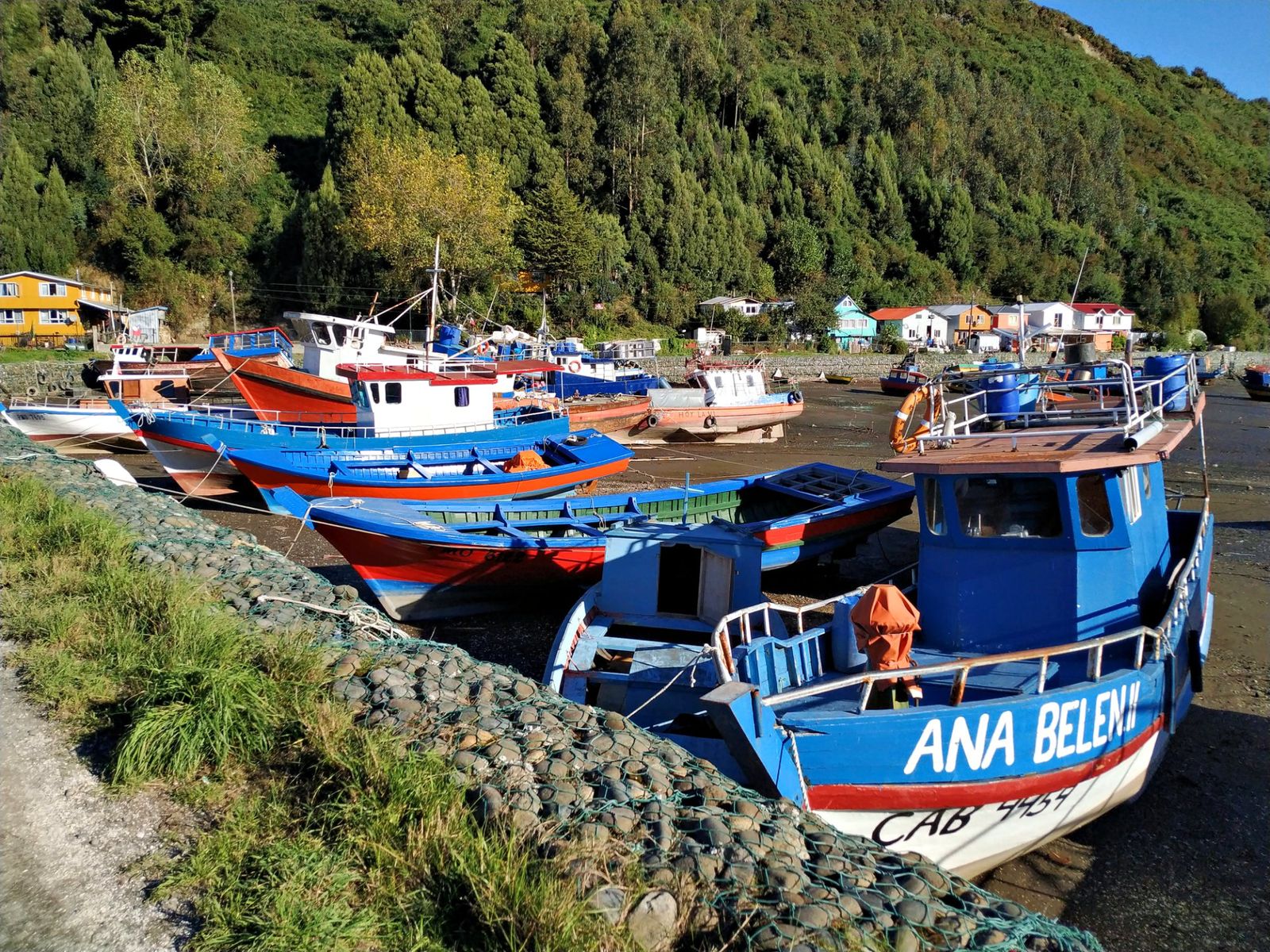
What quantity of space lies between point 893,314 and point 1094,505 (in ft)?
214

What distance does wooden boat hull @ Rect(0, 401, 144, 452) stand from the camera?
22250mm

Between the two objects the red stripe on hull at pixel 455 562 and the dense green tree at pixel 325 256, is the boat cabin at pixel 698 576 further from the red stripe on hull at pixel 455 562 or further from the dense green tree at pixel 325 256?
the dense green tree at pixel 325 256

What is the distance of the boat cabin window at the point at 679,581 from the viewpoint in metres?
9.65

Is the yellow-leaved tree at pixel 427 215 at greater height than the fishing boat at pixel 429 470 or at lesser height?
greater

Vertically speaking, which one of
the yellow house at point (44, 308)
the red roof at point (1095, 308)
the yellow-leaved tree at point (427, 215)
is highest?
the yellow-leaved tree at point (427, 215)

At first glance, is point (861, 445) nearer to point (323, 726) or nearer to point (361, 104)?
point (323, 726)

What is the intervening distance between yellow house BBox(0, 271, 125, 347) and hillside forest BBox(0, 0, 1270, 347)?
413 centimetres

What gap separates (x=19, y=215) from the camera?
47.3 meters

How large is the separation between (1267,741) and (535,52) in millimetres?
71109

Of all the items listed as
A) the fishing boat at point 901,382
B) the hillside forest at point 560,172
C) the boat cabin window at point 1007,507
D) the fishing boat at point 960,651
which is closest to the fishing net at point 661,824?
the fishing boat at point 960,651

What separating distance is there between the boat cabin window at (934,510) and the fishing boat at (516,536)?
9.19 ft

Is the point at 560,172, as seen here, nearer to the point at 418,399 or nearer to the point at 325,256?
the point at 325,256

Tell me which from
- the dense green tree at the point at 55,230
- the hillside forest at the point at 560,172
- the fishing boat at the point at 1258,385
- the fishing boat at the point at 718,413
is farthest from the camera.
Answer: the hillside forest at the point at 560,172

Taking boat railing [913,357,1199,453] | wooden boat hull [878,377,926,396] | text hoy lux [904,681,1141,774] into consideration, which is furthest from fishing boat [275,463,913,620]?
wooden boat hull [878,377,926,396]
